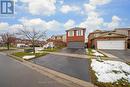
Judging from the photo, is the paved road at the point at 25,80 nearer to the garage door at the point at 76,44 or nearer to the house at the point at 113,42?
the house at the point at 113,42

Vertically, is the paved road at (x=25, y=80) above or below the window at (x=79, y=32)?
below

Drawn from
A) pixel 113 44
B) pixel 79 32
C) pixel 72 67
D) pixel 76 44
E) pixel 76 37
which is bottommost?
pixel 72 67

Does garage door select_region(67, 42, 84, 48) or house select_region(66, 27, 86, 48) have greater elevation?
house select_region(66, 27, 86, 48)

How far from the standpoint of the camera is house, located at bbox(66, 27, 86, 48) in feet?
194

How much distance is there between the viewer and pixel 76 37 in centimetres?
6084

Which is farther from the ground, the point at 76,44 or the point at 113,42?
the point at 113,42

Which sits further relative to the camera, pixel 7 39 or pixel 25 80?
pixel 7 39

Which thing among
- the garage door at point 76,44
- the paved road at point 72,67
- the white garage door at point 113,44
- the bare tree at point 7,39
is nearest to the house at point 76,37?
the garage door at point 76,44

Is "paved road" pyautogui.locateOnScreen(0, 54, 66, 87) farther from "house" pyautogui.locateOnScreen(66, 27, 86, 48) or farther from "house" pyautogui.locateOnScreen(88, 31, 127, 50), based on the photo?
"house" pyautogui.locateOnScreen(66, 27, 86, 48)

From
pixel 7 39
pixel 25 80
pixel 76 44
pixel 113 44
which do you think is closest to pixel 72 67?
pixel 25 80

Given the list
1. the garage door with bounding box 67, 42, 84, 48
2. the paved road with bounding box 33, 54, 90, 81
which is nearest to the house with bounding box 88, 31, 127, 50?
the garage door with bounding box 67, 42, 84, 48

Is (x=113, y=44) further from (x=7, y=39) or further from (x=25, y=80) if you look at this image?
(x=25, y=80)

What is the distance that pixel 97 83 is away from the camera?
9555mm

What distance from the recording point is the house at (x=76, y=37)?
194ft
